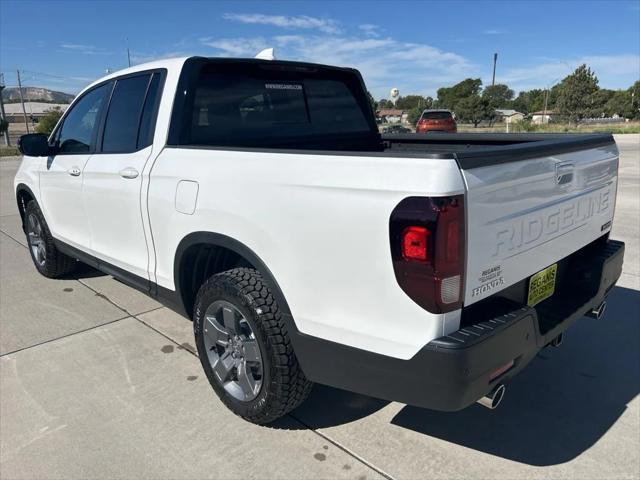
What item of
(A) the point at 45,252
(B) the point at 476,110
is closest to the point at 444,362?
(A) the point at 45,252

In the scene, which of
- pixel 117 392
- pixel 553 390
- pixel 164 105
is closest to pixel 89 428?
pixel 117 392

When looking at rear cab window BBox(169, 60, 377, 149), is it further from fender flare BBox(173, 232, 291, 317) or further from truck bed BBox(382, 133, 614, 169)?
fender flare BBox(173, 232, 291, 317)

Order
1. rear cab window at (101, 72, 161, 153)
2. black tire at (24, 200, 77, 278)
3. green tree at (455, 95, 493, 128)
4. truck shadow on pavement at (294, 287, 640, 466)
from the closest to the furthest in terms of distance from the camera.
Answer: truck shadow on pavement at (294, 287, 640, 466) < rear cab window at (101, 72, 161, 153) < black tire at (24, 200, 77, 278) < green tree at (455, 95, 493, 128)

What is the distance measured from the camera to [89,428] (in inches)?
105

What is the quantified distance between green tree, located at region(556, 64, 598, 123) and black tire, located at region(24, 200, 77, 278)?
52.4 meters

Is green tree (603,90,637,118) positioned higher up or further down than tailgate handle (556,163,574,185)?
higher up

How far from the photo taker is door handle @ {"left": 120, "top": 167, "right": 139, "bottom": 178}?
315cm

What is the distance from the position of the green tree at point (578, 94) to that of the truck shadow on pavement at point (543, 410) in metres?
51.8

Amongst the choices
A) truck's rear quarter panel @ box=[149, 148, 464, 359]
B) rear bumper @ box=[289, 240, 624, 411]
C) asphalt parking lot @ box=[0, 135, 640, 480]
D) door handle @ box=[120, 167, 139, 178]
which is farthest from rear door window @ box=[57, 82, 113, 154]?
rear bumper @ box=[289, 240, 624, 411]

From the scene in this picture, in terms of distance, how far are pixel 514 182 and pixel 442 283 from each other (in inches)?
21.5

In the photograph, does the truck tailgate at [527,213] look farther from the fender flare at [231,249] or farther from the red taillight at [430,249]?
the fender flare at [231,249]

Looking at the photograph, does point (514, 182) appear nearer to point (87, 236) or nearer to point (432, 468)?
point (432, 468)

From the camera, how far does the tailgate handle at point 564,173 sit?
2282 millimetres

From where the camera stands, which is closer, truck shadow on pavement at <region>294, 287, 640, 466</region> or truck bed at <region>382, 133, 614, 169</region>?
truck bed at <region>382, 133, 614, 169</region>
